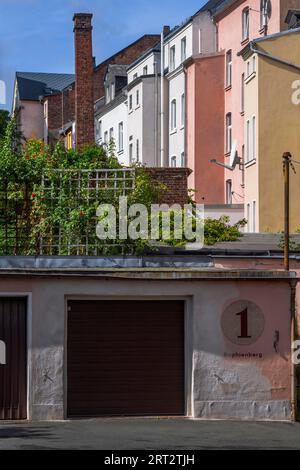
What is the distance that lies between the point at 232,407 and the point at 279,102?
21.0 meters

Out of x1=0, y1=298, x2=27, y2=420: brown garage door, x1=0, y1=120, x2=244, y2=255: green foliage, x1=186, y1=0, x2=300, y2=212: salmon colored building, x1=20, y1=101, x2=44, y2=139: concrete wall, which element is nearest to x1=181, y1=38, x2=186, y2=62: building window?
x1=186, y1=0, x2=300, y2=212: salmon colored building

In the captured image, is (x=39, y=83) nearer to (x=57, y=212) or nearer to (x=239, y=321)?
(x=57, y=212)

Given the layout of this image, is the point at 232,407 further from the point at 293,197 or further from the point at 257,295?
the point at 293,197

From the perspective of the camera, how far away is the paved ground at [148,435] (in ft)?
63.4

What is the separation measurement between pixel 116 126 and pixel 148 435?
53.1 m

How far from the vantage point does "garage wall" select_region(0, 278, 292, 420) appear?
2445 centimetres

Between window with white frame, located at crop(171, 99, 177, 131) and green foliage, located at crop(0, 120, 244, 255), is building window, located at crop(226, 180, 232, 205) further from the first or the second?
green foliage, located at crop(0, 120, 244, 255)

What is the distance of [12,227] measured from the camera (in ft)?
91.2

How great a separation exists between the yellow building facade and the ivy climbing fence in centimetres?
1563

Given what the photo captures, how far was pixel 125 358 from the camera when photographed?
2473 centimetres

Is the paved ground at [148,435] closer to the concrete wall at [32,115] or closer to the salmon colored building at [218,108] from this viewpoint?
the salmon colored building at [218,108]

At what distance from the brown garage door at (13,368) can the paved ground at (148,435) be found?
0.78 metres

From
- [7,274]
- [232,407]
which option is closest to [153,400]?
[232,407]

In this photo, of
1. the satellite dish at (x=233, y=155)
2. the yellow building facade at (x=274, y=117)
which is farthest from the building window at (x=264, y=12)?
the yellow building facade at (x=274, y=117)
